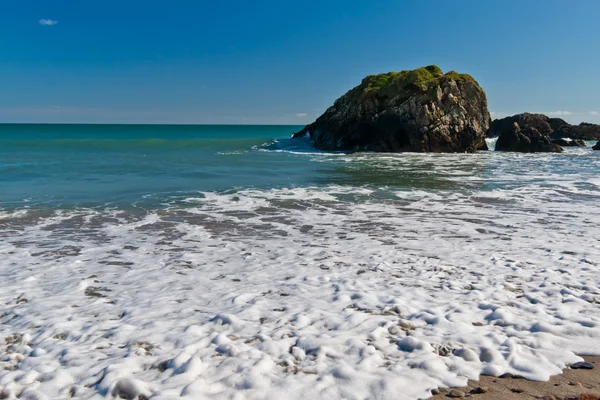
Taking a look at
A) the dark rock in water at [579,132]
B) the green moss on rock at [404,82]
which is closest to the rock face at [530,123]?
the dark rock in water at [579,132]

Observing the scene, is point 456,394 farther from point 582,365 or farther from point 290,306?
point 290,306

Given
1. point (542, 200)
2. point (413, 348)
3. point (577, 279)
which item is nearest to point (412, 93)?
point (542, 200)

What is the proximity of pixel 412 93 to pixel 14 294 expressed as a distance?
138ft

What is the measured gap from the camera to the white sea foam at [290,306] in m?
4.11

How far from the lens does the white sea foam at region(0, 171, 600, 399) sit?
411cm

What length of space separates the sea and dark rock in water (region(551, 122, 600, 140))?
63101mm

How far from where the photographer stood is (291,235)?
33.6 ft

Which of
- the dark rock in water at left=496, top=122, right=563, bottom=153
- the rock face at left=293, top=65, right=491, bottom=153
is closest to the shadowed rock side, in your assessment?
the dark rock in water at left=496, top=122, right=563, bottom=153

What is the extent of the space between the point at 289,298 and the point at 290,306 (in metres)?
0.30

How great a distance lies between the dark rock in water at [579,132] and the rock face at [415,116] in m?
28.4

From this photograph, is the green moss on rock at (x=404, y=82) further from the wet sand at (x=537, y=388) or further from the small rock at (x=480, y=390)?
the small rock at (x=480, y=390)

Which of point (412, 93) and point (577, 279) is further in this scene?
point (412, 93)

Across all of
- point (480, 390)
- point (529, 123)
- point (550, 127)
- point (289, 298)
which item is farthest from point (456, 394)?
point (550, 127)

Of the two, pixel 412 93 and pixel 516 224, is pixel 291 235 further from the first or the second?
pixel 412 93
